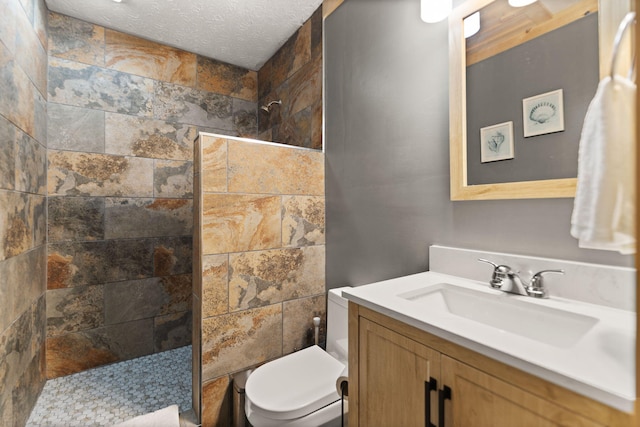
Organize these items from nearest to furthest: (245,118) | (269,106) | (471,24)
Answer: (471,24) → (269,106) → (245,118)

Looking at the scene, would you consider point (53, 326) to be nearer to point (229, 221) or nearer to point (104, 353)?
point (104, 353)

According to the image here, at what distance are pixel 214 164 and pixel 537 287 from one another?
1491mm

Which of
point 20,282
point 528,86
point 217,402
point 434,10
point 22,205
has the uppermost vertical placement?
point 434,10

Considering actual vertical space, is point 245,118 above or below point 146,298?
above

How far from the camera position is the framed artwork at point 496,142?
1063 mm

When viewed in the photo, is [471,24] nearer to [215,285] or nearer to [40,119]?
[215,285]

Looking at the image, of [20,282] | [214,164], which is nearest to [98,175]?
[20,282]

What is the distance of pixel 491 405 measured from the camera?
1.95 feet

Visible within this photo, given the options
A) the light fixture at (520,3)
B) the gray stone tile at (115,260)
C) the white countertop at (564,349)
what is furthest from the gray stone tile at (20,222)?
the light fixture at (520,3)

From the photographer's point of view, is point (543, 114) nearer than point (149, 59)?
Yes

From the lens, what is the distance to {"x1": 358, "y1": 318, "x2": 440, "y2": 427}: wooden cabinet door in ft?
2.36

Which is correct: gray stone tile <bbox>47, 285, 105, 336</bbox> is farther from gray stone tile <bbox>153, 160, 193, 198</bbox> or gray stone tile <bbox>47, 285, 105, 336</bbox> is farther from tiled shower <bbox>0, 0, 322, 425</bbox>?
gray stone tile <bbox>153, 160, 193, 198</bbox>

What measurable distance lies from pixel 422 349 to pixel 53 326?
2507 mm

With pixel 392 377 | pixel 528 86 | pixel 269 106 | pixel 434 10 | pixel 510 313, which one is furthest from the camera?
pixel 269 106
